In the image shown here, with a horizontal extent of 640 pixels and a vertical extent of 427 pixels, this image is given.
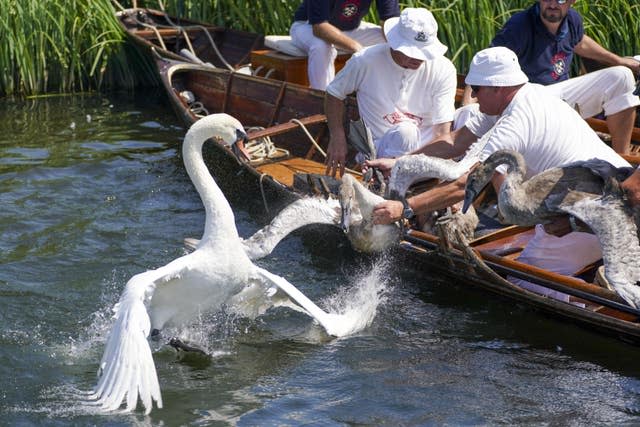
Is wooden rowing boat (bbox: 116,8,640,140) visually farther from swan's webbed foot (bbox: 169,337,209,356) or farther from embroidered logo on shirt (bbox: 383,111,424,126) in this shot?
swan's webbed foot (bbox: 169,337,209,356)

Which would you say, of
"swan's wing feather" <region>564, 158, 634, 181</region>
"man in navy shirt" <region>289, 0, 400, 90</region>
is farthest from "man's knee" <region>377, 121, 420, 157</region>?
"man in navy shirt" <region>289, 0, 400, 90</region>

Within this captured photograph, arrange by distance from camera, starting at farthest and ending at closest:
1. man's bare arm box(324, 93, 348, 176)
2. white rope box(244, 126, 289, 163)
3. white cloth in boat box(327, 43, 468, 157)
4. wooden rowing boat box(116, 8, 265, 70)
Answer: wooden rowing boat box(116, 8, 265, 70)
white rope box(244, 126, 289, 163)
white cloth in boat box(327, 43, 468, 157)
man's bare arm box(324, 93, 348, 176)

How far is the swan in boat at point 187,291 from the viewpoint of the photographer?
4938 millimetres

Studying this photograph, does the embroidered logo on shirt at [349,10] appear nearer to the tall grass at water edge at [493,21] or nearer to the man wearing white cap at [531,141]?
the tall grass at water edge at [493,21]

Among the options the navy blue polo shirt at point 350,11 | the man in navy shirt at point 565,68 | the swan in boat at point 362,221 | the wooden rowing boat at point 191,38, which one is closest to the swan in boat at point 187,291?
the swan in boat at point 362,221

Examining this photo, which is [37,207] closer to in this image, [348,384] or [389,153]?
[389,153]

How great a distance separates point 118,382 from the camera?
4922mm

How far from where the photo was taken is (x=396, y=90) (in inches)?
301

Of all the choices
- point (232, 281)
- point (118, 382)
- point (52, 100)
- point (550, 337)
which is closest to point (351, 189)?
point (232, 281)

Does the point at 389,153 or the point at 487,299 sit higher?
the point at 389,153

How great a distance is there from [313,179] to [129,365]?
8.31 feet

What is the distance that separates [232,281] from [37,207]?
3587 millimetres

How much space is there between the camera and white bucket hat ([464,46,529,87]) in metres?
6.15

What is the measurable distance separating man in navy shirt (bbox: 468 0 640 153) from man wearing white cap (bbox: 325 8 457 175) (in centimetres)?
80
